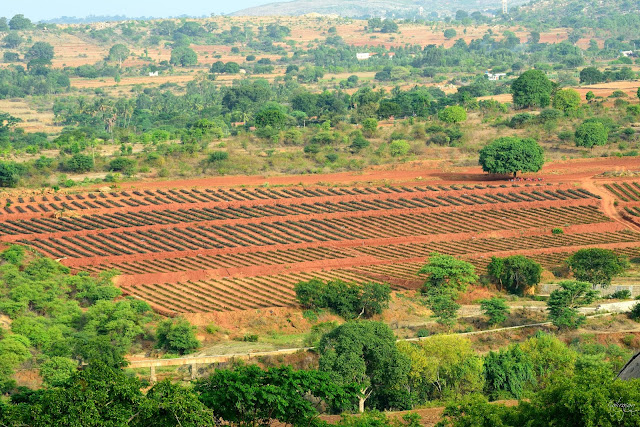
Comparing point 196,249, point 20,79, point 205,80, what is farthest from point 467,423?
point 20,79

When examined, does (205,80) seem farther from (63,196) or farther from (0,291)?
(0,291)

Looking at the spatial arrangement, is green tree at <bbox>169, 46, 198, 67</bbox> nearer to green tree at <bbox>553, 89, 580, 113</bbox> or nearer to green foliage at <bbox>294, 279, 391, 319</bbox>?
green tree at <bbox>553, 89, 580, 113</bbox>

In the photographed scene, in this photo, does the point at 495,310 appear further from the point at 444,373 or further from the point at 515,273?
the point at 444,373

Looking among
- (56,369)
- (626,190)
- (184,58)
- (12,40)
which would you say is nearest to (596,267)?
(626,190)

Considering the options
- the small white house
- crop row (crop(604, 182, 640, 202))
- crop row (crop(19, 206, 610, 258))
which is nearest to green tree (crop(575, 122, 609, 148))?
crop row (crop(604, 182, 640, 202))

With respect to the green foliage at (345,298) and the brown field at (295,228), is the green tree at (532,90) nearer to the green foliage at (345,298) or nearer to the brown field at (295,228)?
the brown field at (295,228)

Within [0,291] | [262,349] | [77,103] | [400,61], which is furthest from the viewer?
[400,61]
